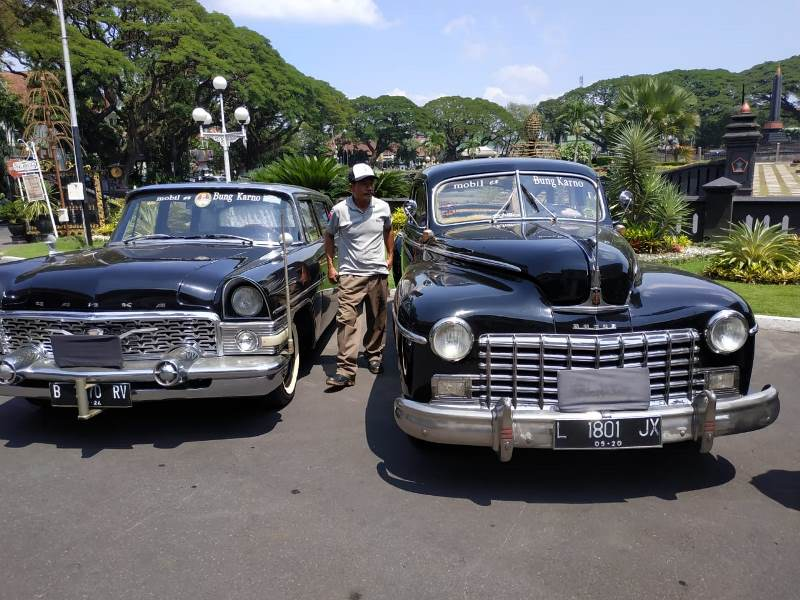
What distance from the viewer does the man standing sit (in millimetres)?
4906

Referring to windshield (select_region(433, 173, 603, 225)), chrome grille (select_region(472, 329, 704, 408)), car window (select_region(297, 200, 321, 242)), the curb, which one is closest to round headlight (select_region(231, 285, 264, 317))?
chrome grille (select_region(472, 329, 704, 408))

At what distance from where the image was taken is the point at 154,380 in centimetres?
366

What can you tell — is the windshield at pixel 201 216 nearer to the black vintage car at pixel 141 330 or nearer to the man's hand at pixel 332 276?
the man's hand at pixel 332 276

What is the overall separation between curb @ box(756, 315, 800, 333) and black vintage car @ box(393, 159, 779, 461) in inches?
149

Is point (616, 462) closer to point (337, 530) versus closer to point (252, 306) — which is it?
point (337, 530)

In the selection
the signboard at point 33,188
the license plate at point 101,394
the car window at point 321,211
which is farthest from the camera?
the signboard at point 33,188

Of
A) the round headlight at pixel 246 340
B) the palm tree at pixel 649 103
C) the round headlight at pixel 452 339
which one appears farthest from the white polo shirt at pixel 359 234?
the palm tree at pixel 649 103

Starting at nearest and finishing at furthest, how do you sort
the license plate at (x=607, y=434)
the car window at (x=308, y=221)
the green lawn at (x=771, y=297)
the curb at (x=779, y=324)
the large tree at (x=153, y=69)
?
1. the license plate at (x=607, y=434)
2. the car window at (x=308, y=221)
3. the curb at (x=779, y=324)
4. the green lawn at (x=771, y=297)
5. the large tree at (x=153, y=69)

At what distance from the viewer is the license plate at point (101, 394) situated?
3.62 meters

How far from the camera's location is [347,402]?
4.73 meters

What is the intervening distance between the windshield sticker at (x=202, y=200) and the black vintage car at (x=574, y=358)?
2.49m

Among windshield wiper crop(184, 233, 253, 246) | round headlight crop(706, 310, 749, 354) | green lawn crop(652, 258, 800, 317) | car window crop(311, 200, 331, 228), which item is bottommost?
green lawn crop(652, 258, 800, 317)

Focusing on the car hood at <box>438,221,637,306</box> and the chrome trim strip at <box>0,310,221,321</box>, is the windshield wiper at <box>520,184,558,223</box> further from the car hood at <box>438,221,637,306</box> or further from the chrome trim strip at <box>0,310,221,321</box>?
the chrome trim strip at <box>0,310,221,321</box>

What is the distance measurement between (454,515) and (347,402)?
1823 mm
